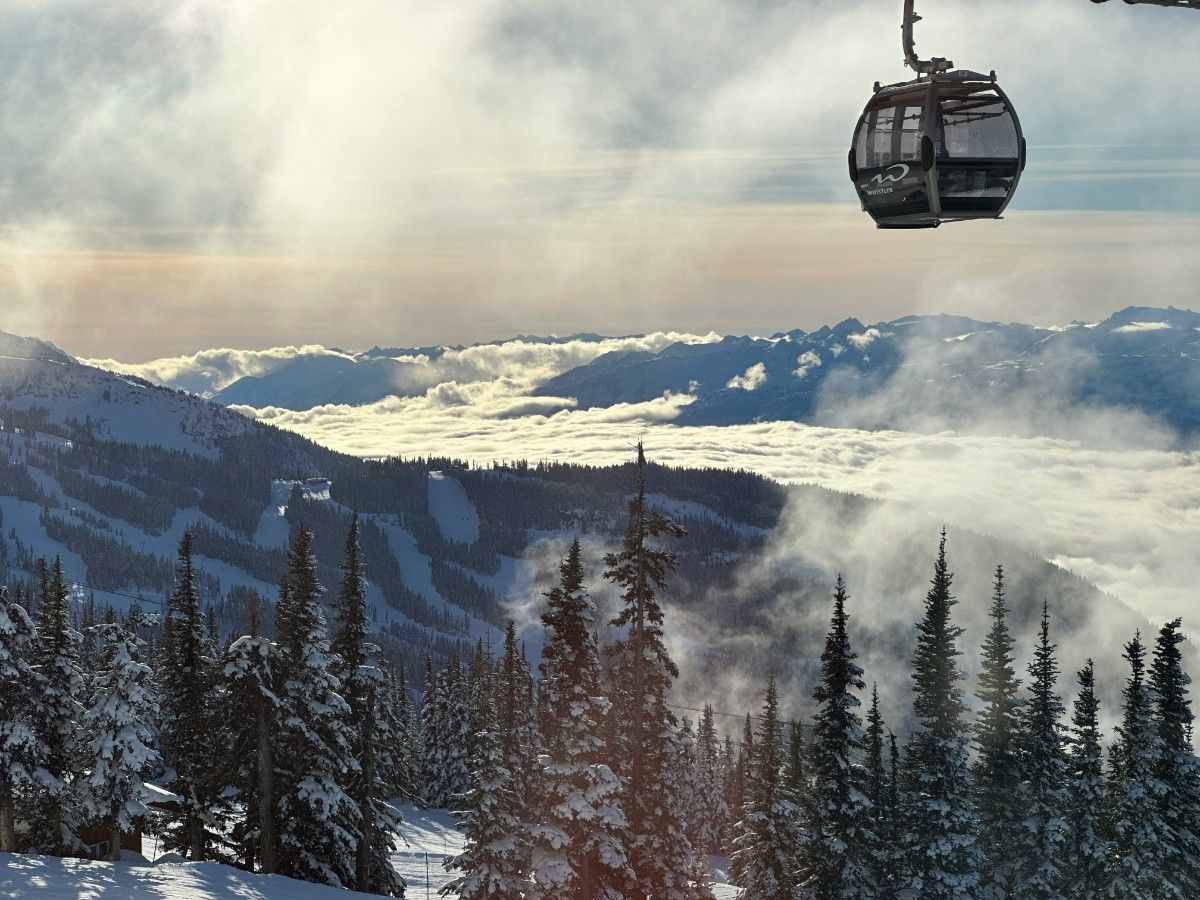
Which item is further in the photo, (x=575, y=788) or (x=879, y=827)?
(x=879, y=827)

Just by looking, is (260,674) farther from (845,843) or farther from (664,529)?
(845,843)

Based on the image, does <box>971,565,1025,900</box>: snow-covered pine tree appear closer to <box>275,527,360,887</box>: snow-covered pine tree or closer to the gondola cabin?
<box>275,527,360,887</box>: snow-covered pine tree

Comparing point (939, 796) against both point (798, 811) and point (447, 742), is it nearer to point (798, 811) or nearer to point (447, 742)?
point (798, 811)

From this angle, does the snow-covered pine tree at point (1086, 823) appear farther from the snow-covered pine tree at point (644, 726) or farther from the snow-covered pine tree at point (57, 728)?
the snow-covered pine tree at point (57, 728)

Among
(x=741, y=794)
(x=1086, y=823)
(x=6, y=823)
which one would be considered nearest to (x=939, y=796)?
(x=1086, y=823)

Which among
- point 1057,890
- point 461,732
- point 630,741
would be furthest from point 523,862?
point 461,732
